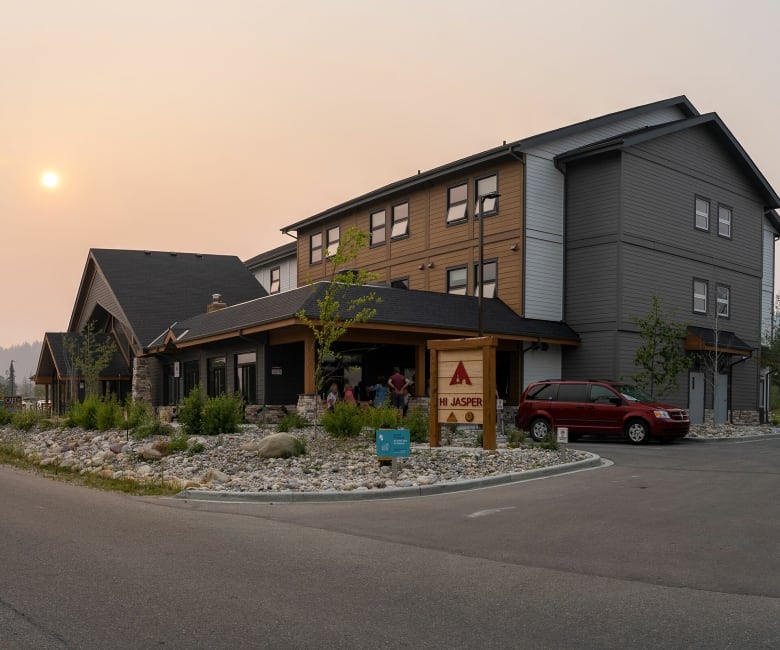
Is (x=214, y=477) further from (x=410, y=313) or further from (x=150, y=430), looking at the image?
(x=410, y=313)

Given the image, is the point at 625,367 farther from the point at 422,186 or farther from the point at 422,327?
the point at 422,186

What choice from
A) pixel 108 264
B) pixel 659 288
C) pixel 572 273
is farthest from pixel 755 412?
pixel 108 264

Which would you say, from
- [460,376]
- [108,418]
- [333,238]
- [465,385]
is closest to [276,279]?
[333,238]

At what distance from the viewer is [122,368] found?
1729 inches

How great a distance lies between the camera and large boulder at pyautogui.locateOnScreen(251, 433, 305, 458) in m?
16.5

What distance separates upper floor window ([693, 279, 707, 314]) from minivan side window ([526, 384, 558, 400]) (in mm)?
12352

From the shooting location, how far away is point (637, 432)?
2267 cm

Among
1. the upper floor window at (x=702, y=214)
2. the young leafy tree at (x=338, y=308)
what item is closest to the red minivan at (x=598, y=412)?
the young leafy tree at (x=338, y=308)

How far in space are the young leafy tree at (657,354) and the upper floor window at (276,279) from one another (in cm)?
2588

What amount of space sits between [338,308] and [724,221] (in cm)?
1934

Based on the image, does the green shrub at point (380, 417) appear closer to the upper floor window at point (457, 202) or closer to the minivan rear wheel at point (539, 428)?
the minivan rear wheel at point (539, 428)

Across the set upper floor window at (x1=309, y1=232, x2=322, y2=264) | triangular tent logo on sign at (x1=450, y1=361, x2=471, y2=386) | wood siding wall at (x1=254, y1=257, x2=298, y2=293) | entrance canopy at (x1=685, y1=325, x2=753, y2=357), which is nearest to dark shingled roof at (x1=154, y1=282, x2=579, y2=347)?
entrance canopy at (x1=685, y1=325, x2=753, y2=357)

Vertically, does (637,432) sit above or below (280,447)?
below

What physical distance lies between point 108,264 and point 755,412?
Result: 32.2 metres
